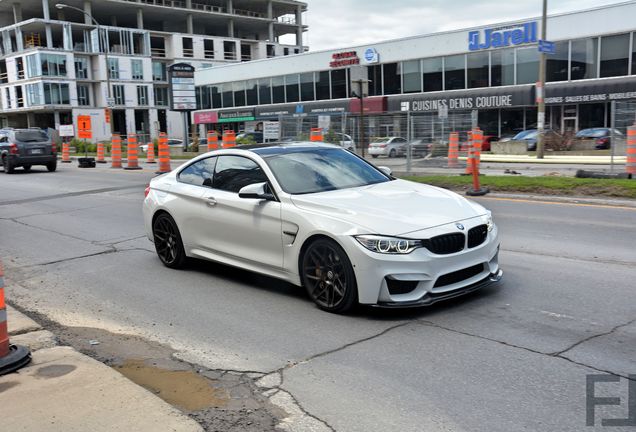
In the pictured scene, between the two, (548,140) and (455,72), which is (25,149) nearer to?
(548,140)

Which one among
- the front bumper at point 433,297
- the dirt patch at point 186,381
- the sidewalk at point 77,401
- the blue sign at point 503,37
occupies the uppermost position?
the blue sign at point 503,37

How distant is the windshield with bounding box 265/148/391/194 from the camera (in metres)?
6.38

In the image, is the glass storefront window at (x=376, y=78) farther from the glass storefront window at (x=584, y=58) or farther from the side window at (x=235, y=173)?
the side window at (x=235, y=173)

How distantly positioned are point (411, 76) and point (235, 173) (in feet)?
151

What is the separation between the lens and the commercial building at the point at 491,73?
3984 centimetres

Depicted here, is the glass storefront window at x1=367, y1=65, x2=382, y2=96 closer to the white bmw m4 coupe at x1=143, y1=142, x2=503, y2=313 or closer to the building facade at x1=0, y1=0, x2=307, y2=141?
the building facade at x1=0, y1=0, x2=307, y2=141

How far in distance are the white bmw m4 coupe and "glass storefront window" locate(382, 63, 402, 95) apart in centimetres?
4596

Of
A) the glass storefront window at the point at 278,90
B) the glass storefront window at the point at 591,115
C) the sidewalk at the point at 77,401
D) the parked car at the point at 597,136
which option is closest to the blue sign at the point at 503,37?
the glass storefront window at the point at 591,115

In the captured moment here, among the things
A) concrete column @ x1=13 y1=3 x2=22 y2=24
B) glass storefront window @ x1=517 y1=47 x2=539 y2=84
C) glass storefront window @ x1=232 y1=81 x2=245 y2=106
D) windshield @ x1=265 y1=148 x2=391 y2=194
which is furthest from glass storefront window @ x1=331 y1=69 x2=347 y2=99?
windshield @ x1=265 y1=148 x2=391 y2=194

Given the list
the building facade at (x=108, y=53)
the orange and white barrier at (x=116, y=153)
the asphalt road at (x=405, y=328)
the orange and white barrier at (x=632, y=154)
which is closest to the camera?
the asphalt road at (x=405, y=328)

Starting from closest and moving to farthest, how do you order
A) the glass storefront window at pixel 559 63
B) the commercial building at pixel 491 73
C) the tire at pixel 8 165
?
the tire at pixel 8 165 → the commercial building at pixel 491 73 → the glass storefront window at pixel 559 63

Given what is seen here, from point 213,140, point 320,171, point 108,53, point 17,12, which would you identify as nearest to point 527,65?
point 213,140

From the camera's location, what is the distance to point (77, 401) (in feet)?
13.2

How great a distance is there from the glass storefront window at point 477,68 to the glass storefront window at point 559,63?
15.7 feet
